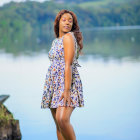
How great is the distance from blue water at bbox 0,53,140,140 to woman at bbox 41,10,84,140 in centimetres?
237

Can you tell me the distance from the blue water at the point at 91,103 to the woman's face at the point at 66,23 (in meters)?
2.48

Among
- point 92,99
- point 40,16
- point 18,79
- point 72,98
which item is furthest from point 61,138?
point 40,16

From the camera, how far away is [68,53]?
3293 millimetres

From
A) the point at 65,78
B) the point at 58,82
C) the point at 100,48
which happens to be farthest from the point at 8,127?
the point at 100,48

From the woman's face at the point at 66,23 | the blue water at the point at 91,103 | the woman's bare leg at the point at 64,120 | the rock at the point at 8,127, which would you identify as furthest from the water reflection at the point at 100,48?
the woman's bare leg at the point at 64,120

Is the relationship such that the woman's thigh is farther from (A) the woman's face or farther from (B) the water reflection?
(B) the water reflection

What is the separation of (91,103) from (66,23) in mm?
4630

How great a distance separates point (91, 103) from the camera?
7992 millimetres

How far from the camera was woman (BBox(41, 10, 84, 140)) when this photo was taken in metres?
3.30

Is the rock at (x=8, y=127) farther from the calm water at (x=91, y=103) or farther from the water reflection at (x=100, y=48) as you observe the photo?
the water reflection at (x=100, y=48)

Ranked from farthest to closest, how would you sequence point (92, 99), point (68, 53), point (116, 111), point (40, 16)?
point (40, 16) → point (92, 99) → point (116, 111) → point (68, 53)

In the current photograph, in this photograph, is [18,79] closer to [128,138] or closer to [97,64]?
[97,64]

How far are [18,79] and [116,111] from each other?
183 inches

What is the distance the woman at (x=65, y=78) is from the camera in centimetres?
330
